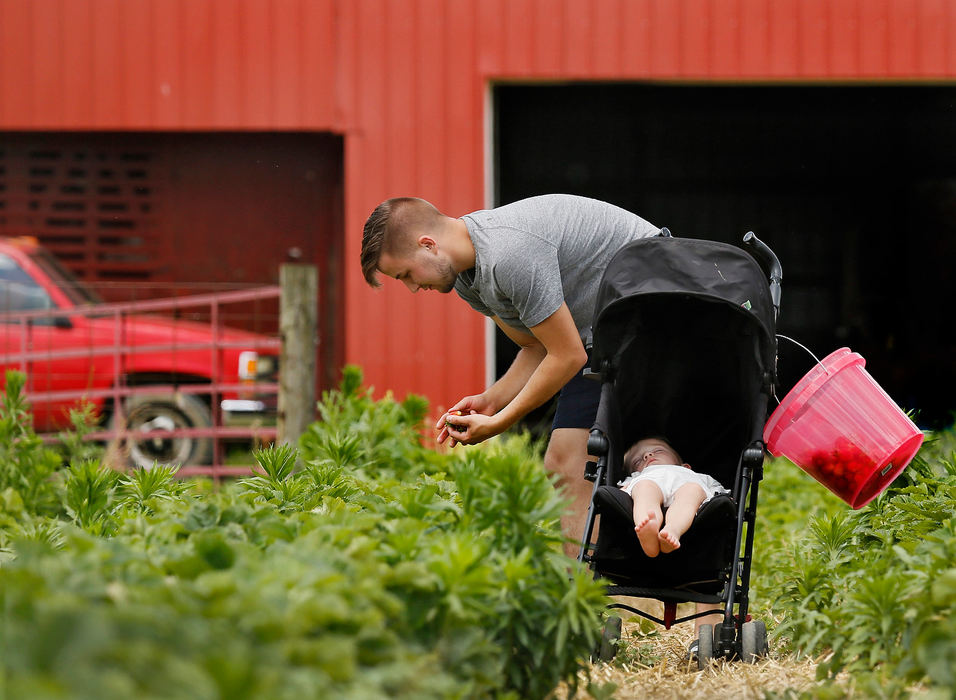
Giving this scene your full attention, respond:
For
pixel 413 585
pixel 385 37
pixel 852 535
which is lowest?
pixel 852 535

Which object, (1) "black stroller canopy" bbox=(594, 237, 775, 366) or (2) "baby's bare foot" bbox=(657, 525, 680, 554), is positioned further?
(1) "black stroller canopy" bbox=(594, 237, 775, 366)

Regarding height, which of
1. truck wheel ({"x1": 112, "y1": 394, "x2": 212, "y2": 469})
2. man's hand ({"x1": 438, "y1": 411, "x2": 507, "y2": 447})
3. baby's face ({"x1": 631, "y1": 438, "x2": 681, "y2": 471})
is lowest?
truck wheel ({"x1": 112, "y1": 394, "x2": 212, "y2": 469})

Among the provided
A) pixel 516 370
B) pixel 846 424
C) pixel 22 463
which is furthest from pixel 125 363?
pixel 846 424

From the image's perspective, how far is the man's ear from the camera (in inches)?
152

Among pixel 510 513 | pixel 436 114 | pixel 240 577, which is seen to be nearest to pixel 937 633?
pixel 510 513

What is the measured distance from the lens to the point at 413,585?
2.49 m

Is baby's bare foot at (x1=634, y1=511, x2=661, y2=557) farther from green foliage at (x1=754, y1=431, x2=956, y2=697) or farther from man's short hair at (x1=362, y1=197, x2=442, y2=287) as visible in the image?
man's short hair at (x1=362, y1=197, x2=442, y2=287)

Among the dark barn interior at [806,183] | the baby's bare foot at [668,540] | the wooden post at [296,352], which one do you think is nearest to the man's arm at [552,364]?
the baby's bare foot at [668,540]

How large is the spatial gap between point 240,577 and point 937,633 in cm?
146

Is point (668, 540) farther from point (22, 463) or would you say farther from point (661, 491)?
point (22, 463)

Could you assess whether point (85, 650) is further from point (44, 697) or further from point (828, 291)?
point (828, 291)

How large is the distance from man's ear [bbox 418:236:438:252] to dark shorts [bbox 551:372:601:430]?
84cm

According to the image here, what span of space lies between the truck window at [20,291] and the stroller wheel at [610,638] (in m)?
6.78

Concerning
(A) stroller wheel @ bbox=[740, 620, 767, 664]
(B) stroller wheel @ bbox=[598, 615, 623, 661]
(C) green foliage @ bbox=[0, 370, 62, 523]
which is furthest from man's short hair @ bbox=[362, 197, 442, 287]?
(C) green foliage @ bbox=[0, 370, 62, 523]
